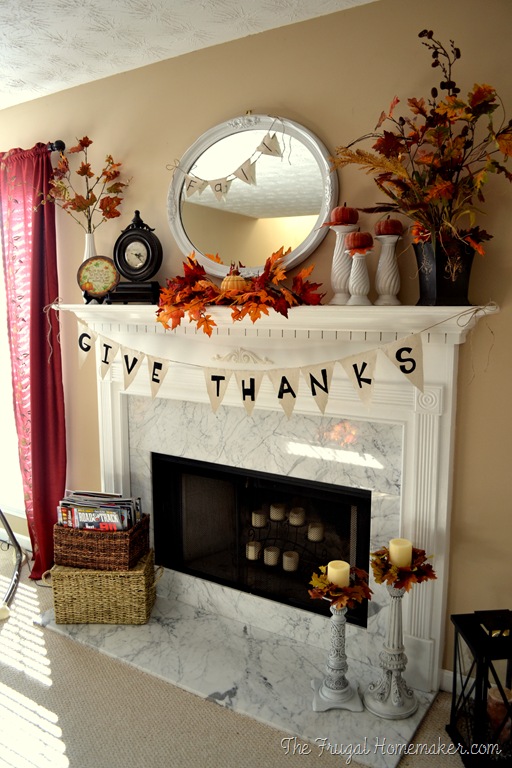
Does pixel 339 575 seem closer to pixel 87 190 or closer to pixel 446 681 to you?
pixel 446 681

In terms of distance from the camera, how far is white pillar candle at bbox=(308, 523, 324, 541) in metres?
2.55

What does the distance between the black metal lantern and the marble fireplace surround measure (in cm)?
25

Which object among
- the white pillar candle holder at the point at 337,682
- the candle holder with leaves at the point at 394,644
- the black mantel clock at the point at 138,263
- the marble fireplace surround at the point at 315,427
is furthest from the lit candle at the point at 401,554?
the black mantel clock at the point at 138,263

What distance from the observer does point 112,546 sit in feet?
8.77

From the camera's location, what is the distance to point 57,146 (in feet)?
9.57

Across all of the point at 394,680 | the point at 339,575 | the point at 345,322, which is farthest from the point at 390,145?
the point at 394,680

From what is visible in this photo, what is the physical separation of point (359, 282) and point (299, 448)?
2.45 feet

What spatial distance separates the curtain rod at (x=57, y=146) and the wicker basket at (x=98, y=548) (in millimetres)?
1836

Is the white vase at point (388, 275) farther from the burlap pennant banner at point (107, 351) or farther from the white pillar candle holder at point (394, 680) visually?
the burlap pennant banner at point (107, 351)

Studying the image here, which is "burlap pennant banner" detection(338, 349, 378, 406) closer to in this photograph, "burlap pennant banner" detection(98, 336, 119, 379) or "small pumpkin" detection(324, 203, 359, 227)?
"small pumpkin" detection(324, 203, 359, 227)

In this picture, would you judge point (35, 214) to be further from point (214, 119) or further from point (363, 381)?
point (363, 381)

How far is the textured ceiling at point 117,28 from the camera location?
2.10 metres

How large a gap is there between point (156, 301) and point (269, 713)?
1692 millimetres

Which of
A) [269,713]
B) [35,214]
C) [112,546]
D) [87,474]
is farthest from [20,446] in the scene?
[269,713]
